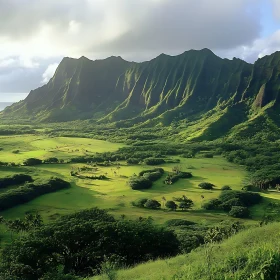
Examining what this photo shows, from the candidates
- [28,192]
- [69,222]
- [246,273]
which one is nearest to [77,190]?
[28,192]

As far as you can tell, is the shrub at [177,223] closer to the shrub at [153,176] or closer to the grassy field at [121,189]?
the grassy field at [121,189]

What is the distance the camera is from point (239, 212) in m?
82.2

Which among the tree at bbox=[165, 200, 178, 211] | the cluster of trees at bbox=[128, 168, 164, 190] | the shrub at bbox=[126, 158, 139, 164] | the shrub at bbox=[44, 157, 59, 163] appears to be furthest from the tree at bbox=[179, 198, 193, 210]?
the shrub at bbox=[44, 157, 59, 163]

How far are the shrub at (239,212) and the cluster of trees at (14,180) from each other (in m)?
68.8

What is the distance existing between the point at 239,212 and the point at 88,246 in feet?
154

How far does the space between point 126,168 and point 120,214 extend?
6465 cm

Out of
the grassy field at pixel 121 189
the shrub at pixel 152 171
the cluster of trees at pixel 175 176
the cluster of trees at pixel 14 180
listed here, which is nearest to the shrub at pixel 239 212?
the grassy field at pixel 121 189

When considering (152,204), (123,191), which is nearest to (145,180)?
(123,191)

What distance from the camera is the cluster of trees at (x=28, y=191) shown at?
300 ft

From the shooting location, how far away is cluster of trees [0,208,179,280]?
4244 cm

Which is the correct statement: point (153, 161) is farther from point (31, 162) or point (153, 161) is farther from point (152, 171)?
point (31, 162)

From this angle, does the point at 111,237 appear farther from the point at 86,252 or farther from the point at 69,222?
the point at 69,222

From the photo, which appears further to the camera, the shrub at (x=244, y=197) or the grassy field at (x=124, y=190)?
the shrub at (x=244, y=197)

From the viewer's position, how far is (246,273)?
61.8 ft
